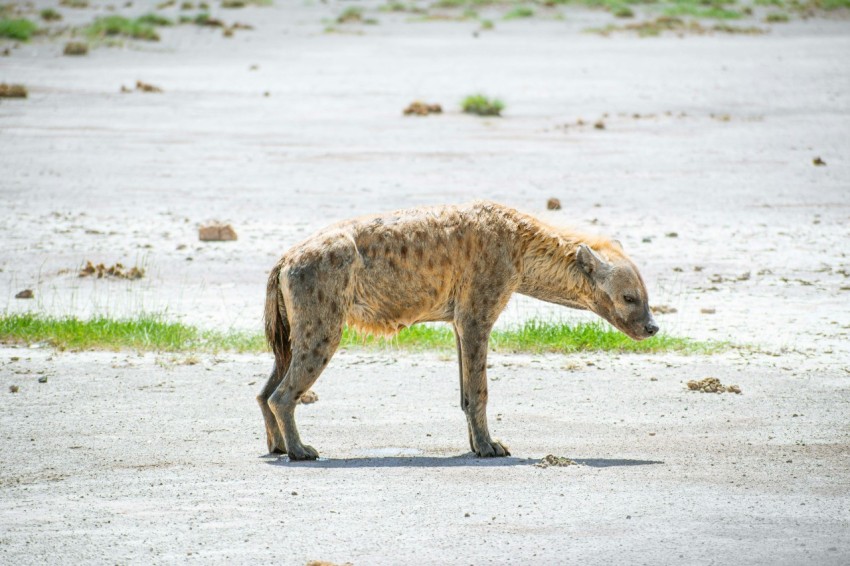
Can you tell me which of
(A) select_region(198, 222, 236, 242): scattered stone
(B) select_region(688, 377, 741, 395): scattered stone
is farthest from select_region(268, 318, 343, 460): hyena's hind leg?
(A) select_region(198, 222, 236, 242): scattered stone

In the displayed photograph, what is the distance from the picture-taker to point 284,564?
5.49m

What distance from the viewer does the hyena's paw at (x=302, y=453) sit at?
6961mm

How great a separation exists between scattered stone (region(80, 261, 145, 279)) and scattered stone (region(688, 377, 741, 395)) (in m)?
5.44

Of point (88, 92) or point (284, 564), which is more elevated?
point (284, 564)

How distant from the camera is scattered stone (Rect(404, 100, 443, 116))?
2138 cm

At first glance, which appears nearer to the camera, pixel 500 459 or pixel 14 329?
pixel 500 459

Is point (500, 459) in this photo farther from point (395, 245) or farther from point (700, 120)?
point (700, 120)

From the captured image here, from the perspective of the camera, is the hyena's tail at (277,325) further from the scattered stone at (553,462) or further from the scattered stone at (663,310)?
the scattered stone at (663,310)

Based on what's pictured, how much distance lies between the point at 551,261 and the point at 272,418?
1705 millimetres

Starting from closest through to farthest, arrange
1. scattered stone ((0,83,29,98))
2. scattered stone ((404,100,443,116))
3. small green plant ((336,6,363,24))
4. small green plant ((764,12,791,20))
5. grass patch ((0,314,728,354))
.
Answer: grass patch ((0,314,728,354)), scattered stone ((404,100,443,116)), scattered stone ((0,83,29,98)), small green plant ((336,6,363,24)), small green plant ((764,12,791,20))

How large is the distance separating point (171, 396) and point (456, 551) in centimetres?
343

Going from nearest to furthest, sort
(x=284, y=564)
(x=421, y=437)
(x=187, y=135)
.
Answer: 1. (x=284, y=564)
2. (x=421, y=437)
3. (x=187, y=135)

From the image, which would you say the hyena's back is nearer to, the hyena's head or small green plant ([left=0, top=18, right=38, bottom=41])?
the hyena's head

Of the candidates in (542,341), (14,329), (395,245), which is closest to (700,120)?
(542,341)
